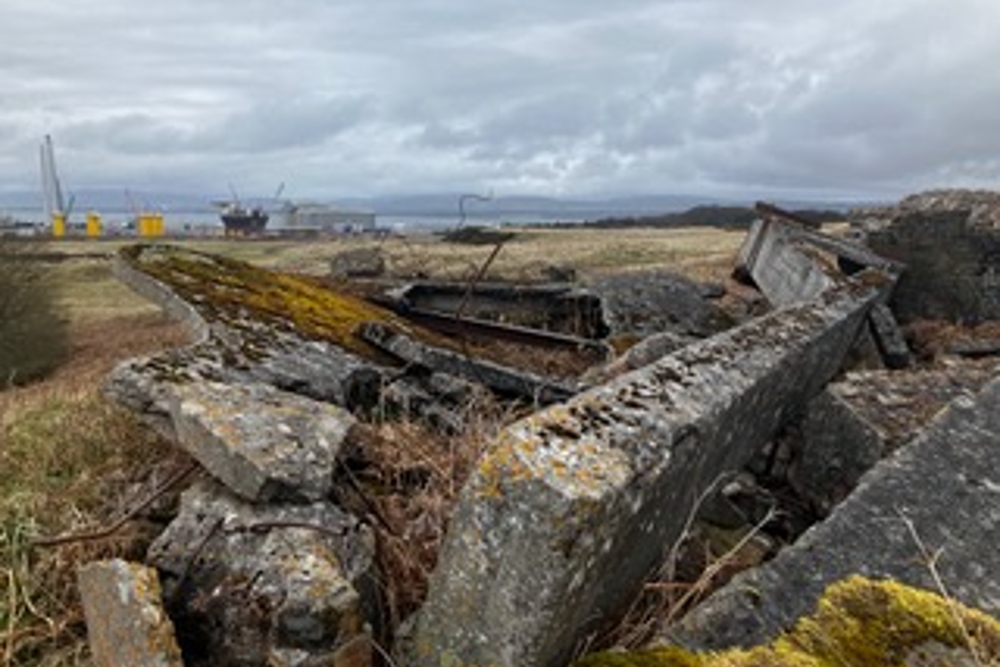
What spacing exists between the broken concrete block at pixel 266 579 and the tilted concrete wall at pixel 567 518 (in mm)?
324

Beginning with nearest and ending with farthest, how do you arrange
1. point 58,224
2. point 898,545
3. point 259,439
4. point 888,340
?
point 898,545, point 259,439, point 888,340, point 58,224

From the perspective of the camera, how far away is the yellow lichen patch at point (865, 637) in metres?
2.57

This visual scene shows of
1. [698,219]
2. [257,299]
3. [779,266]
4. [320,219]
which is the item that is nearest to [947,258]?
[779,266]

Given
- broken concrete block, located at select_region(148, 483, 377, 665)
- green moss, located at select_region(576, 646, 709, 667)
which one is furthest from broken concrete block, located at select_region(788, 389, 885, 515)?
broken concrete block, located at select_region(148, 483, 377, 665)

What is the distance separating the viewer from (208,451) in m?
3.72

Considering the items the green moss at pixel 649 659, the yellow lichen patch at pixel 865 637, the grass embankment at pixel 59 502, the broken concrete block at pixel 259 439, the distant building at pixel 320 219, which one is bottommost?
the distant building at pixel 320 219

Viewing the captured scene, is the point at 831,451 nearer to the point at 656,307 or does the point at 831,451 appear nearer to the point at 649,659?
the point at 649,659

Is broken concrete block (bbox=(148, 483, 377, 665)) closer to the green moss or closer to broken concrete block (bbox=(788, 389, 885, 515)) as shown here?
the green moss

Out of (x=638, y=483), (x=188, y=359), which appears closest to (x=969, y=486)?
(x=638, y=483)

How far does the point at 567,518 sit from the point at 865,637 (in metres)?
0.87

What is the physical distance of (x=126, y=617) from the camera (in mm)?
3219

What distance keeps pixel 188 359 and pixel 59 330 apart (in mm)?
22334

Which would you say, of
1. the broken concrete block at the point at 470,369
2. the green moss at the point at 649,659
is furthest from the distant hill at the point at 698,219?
the green moss at the point at 649,659

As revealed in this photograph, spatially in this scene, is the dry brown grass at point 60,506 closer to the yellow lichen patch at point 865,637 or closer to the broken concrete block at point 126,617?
the broken concrete block at point 126,617
